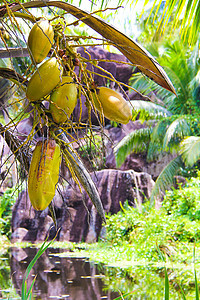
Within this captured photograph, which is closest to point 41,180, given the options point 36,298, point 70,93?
point 70,93

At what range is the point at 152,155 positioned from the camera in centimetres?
1320

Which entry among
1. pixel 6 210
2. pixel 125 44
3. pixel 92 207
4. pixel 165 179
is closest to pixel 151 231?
pixel 165 179

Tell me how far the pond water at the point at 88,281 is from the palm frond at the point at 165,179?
4068 mm

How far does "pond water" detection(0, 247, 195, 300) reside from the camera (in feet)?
14.1

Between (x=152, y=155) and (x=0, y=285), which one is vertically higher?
(x=152, y=155)

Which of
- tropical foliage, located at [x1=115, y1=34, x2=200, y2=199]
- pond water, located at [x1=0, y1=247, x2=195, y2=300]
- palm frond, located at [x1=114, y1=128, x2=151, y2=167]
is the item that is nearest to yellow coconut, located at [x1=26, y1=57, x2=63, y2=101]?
pond water, located at [x1=0, y1=247, x2=195, y2=300]

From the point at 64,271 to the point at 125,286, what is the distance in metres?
1.69

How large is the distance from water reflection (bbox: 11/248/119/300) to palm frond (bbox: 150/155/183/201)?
12.3 ft

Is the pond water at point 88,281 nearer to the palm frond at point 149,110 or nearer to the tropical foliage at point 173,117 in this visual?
the tropical foliage at point 173,117

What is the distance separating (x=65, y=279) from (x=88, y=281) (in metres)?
0.37

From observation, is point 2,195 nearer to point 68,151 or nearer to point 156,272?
point 156,272

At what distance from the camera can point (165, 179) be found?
1108cm

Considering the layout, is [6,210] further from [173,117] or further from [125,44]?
[125,44]

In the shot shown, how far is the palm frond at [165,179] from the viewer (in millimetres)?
10688
